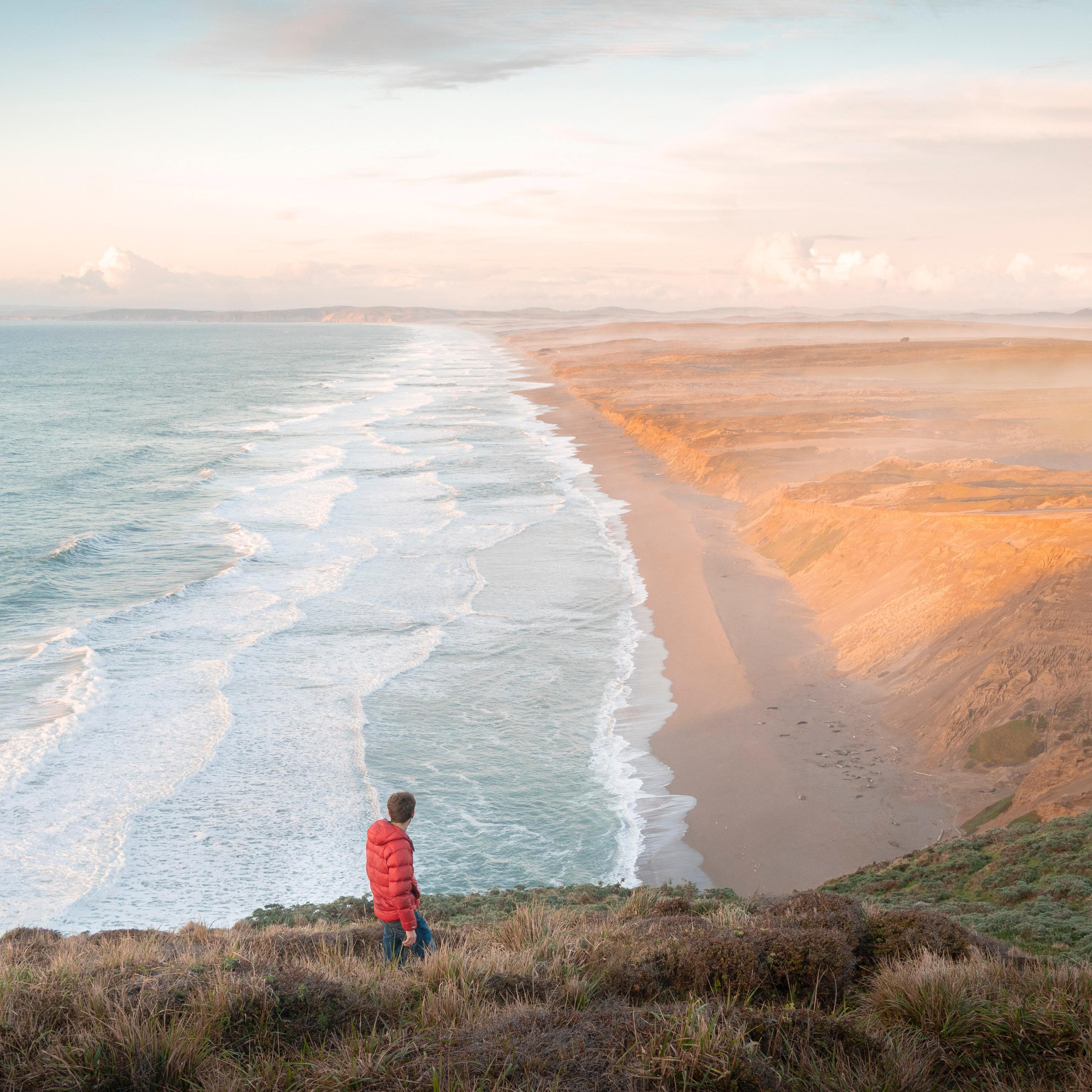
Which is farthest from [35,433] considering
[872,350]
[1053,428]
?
[872,350]

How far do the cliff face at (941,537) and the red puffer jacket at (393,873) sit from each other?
29.7 ft

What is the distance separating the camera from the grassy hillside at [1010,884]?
7805mm

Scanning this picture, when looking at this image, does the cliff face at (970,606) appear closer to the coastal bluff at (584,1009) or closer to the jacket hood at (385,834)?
the coastal bluff at (584,1009)

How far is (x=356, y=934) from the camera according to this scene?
7.48 meters

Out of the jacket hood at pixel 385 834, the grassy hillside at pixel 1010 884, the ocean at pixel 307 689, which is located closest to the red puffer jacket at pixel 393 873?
the jacket hood at pixel 385 834

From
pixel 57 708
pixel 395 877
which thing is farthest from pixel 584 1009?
pixel 57 708

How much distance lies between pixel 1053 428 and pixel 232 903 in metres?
47.6

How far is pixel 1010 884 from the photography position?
930cm

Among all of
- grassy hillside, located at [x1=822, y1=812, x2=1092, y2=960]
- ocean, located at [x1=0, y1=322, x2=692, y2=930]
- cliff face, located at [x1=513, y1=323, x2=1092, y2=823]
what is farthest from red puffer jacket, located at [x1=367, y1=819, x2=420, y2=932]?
cliff face, located at [x1=513, y1=323, x2=1092, y2=823]

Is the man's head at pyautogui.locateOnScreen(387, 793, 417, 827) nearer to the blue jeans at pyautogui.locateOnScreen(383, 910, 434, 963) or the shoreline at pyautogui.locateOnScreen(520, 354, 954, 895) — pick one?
the blue jeans at pyautogui.locateOnScreen(383, 910, 434, 963)

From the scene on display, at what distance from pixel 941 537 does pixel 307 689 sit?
15.8 metres

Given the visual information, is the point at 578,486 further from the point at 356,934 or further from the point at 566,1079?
the point at 566,1079

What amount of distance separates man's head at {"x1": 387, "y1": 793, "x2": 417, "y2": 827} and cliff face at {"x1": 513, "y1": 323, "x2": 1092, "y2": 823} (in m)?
9.16

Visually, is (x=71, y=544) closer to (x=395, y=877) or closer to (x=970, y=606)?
(x=970, y=606)
